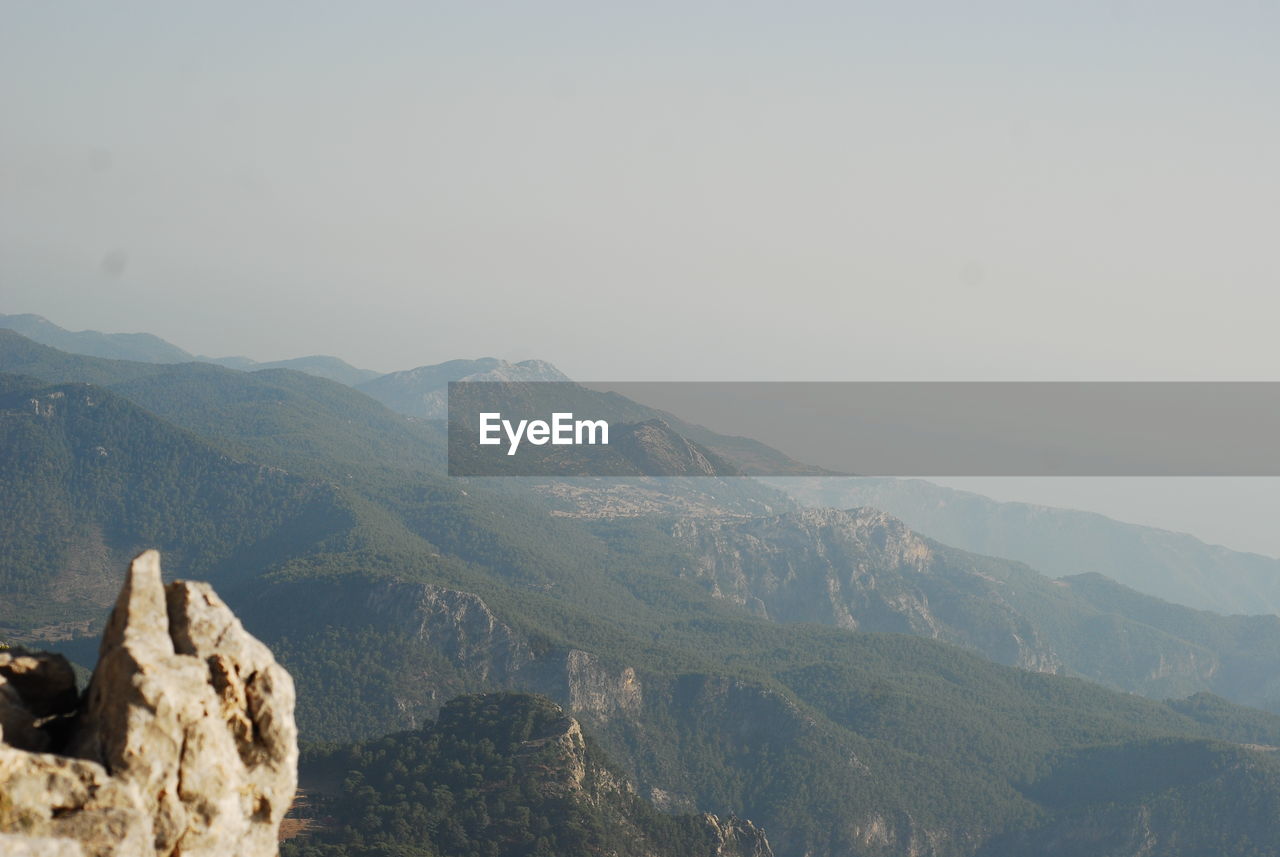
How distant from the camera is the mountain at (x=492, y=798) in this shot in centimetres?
12773

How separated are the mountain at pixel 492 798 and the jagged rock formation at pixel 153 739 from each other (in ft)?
284

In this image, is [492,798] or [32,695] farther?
[492,798]

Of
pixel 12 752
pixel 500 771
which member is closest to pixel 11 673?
pixel 12 752

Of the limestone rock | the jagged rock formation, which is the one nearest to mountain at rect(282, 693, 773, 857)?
the limestone rock

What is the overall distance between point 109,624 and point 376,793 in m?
109

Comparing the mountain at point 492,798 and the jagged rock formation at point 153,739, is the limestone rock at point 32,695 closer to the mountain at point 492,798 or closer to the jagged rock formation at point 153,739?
the jagged rock formation at point 153,739

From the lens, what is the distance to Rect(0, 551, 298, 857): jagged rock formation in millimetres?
26688

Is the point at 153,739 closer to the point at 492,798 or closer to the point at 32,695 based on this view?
the point at 32,695

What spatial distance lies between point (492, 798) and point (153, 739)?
401 ft

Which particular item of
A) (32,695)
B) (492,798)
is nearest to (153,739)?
(32,695)

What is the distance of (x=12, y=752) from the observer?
26891mm

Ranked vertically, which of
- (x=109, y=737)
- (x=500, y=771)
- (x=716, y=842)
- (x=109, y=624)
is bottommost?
(x=716, y=842)

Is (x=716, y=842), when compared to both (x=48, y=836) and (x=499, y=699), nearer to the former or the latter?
(x=499, y=699)

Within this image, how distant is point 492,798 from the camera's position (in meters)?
143
